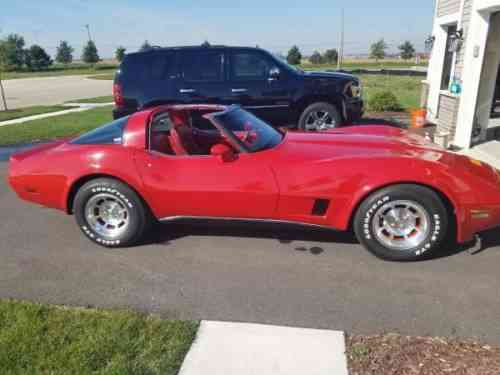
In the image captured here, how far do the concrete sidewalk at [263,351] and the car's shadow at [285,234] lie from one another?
108 centimetres

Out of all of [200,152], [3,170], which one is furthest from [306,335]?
[3,170]

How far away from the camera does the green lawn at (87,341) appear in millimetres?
2207

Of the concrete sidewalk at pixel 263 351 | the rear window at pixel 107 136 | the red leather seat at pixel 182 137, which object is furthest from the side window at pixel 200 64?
the concrete sidewalk at pixel 263 351

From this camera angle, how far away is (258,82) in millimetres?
7523

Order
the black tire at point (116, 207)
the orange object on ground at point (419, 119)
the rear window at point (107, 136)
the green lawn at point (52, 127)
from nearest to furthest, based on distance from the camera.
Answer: the black tire at point (116, 207)
the rear window at point (107, 136)
the orange object on ground at point (419, 119)
the green lawn at point (52, 127)

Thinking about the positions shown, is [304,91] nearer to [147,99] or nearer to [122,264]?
[147,99]

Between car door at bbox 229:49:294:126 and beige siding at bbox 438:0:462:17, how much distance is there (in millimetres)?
4624

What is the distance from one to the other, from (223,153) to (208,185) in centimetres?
31

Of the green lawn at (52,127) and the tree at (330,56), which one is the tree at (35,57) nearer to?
the tree at (330,56)

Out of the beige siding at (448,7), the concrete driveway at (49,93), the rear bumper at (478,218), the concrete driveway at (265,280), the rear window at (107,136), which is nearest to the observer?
the concrete driveway at (265,280)

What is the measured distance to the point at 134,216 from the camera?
3639 mm

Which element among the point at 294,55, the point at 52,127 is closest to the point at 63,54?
the point at 294,55

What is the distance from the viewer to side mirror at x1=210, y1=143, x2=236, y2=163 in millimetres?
3316

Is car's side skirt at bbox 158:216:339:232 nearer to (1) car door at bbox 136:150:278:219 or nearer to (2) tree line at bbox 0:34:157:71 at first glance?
(1) car door at bbox 136:150:278:219
